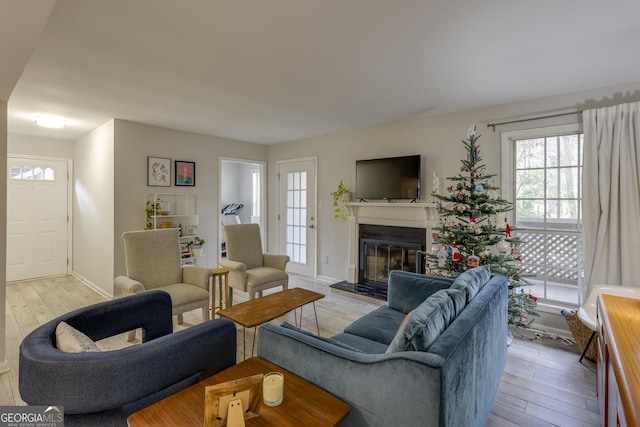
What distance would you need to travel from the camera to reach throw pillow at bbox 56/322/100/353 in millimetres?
1261

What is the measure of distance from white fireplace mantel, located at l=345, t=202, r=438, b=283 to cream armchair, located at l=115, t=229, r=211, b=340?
226cm

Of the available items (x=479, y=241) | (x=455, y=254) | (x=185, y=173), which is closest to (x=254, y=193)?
(x=185, y=173)

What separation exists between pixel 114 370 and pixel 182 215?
3.73 meters

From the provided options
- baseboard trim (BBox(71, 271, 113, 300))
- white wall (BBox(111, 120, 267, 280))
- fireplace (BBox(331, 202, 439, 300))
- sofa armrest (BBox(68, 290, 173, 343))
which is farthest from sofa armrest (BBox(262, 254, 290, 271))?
baseboard trim (BBox(71, 271, 113, 300))

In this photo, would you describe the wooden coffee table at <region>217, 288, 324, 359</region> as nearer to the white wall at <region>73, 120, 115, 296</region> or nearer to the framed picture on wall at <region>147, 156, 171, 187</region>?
the white wall at <region>73, 120, 115, 296</region>

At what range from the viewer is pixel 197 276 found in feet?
10.4

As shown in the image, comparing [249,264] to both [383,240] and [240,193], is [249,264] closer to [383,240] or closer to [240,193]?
[383,240]

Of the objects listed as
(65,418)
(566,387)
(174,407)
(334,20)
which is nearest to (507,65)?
(334,20)

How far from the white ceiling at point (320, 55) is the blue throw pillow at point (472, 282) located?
5.16 feet

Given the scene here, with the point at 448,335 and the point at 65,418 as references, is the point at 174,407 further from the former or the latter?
the point at 448,335

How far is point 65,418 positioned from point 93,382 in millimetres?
196

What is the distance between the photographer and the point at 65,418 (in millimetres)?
1171

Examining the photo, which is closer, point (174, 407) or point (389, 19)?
point (174, 407)

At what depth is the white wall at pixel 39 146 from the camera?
488 cm
